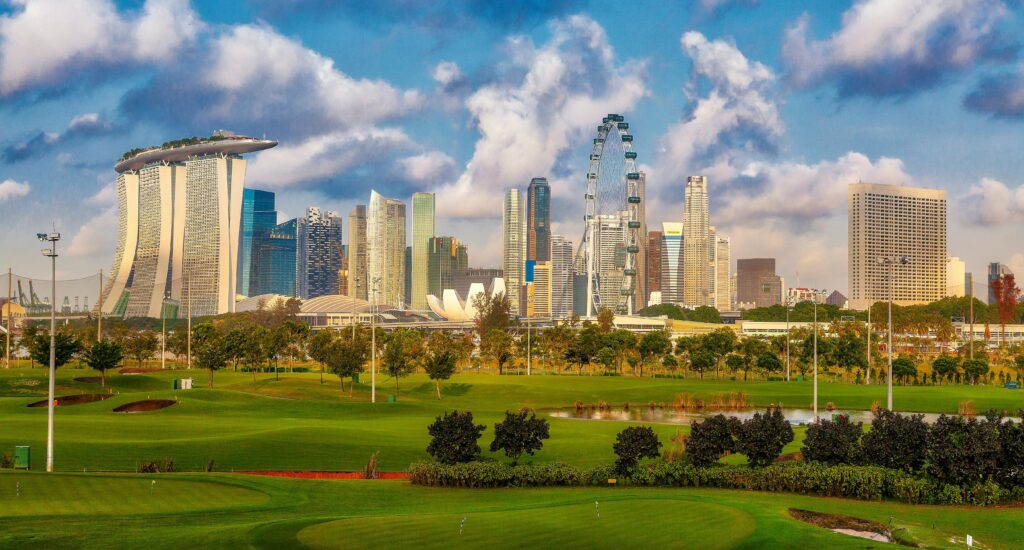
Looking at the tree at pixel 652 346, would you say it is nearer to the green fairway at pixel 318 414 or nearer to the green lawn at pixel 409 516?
the green fairway at pixel 318 414

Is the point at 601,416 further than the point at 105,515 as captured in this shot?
Yes

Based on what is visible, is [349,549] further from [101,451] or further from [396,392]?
[396,392]

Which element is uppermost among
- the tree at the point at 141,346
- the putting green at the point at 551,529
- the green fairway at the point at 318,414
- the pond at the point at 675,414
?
the tree at the point at 141,346

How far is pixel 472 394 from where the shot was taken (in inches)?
3110

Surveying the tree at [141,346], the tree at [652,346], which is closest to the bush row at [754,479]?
the tree at [652,346]

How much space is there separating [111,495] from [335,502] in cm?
676

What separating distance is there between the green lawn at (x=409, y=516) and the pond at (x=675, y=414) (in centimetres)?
3041

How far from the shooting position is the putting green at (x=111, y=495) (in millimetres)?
26938

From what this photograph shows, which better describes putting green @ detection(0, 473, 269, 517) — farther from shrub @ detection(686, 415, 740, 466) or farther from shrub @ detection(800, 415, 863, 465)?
shrub @ detection(800, 415, 863, 465)

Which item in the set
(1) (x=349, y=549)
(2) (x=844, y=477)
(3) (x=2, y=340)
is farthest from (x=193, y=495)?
(3) (x=2, y=340)

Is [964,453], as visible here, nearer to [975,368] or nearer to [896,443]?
[896,443]

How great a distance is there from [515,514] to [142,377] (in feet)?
207

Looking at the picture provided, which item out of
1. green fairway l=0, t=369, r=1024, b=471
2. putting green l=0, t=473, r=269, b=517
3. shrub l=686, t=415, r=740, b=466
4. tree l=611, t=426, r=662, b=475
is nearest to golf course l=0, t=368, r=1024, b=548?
putting green l=0, t=473, r=269, b=517

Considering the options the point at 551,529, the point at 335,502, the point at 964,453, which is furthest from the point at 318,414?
the point at 964,453
